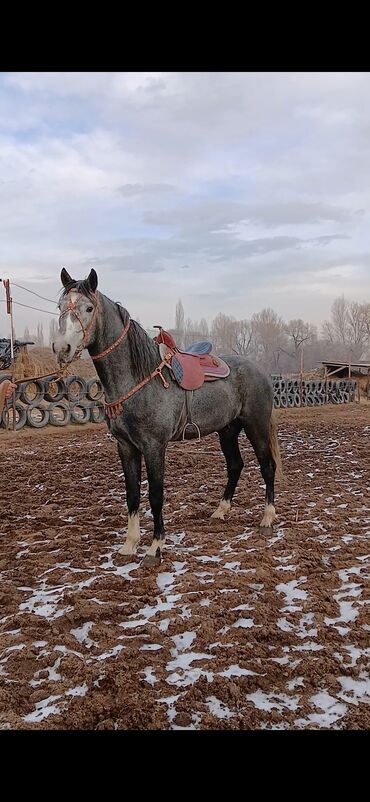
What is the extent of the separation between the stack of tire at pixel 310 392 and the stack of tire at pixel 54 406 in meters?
10.0

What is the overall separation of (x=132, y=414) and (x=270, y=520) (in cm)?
175

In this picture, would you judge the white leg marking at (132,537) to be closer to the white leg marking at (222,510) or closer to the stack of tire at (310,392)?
the white leg marking at (222,510)

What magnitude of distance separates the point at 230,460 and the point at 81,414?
30.5 feet

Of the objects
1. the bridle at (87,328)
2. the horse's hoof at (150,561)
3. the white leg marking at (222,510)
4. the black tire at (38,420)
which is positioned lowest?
the horse's hoof at (150,561)

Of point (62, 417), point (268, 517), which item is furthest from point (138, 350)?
point (62, 417)

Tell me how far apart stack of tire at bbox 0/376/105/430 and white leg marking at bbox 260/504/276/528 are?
743cm

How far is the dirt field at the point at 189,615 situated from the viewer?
6.82ft

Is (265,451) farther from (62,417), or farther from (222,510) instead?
(62,417)

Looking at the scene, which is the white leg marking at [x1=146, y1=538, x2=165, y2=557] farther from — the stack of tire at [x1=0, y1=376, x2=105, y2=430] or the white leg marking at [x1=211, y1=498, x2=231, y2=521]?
the stack of tire at [x1=0, y1=376, x2=105, y2=430]

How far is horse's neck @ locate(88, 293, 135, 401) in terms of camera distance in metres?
3.54

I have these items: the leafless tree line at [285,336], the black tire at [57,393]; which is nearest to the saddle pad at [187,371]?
the black tire at [57,393]
